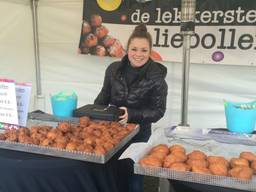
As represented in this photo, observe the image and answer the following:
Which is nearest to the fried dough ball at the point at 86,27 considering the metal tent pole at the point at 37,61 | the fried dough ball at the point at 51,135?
the metal tent pole at the point at 37,61

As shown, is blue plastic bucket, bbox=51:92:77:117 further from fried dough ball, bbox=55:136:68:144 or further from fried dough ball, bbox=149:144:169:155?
fried dough ball, bbox=149:144:169:155

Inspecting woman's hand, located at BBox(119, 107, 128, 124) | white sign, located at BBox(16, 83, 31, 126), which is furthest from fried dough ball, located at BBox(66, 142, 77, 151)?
woman's hand, located at BBox(119, 107, 128, 124)

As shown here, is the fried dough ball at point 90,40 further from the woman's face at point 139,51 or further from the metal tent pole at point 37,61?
the woman's face at point 139,51

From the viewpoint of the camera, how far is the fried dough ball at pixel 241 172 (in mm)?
772

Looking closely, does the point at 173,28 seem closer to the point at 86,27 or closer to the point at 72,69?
the point at 86,27

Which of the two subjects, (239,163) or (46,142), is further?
(46,142)

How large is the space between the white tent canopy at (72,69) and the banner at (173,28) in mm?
107

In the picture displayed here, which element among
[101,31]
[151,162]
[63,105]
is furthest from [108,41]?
[151,162]

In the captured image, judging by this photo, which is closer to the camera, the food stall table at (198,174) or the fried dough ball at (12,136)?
the food stall table at (198,174)

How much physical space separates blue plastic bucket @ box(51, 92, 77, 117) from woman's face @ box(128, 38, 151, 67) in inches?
15.7

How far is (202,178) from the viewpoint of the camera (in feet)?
2.60

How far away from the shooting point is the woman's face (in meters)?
1.60

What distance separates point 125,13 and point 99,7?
23 cm

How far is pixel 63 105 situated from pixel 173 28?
1.20 meters
